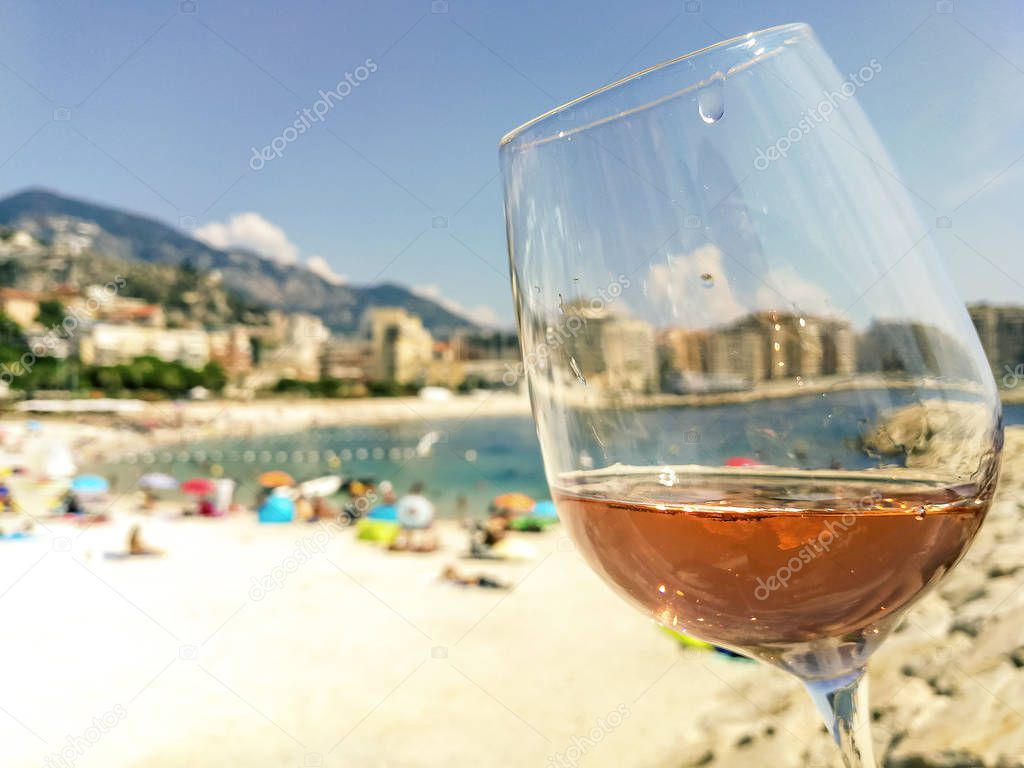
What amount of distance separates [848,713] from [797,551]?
9 centimetres

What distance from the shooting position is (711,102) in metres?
0.49

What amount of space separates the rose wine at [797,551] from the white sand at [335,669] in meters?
3.80

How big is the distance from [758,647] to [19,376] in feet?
174

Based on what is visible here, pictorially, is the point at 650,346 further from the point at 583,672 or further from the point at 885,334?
the point at 583,672

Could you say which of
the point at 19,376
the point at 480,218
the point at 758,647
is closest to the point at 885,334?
the point at 758,647

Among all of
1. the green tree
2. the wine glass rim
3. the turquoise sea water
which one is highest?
the green tree

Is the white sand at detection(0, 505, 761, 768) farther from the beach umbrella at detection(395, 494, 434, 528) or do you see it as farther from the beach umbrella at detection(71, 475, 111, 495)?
the beach umbrella at detection(71, 475, 111, 495)

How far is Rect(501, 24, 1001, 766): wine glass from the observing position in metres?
0.46

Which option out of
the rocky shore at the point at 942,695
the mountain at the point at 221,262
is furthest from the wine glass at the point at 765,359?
the mountain at the point at 221,262

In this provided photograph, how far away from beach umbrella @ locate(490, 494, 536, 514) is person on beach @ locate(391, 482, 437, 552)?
9.03 feet

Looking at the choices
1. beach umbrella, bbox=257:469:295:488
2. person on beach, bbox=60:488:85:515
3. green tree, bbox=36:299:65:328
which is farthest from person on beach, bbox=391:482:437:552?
green tree, bbox=36:299:65:328

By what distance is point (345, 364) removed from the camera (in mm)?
→ 61531

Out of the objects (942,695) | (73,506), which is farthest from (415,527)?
(942,695)

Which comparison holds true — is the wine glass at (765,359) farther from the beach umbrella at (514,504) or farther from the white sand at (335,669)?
the beach umbrella at (514,504)
